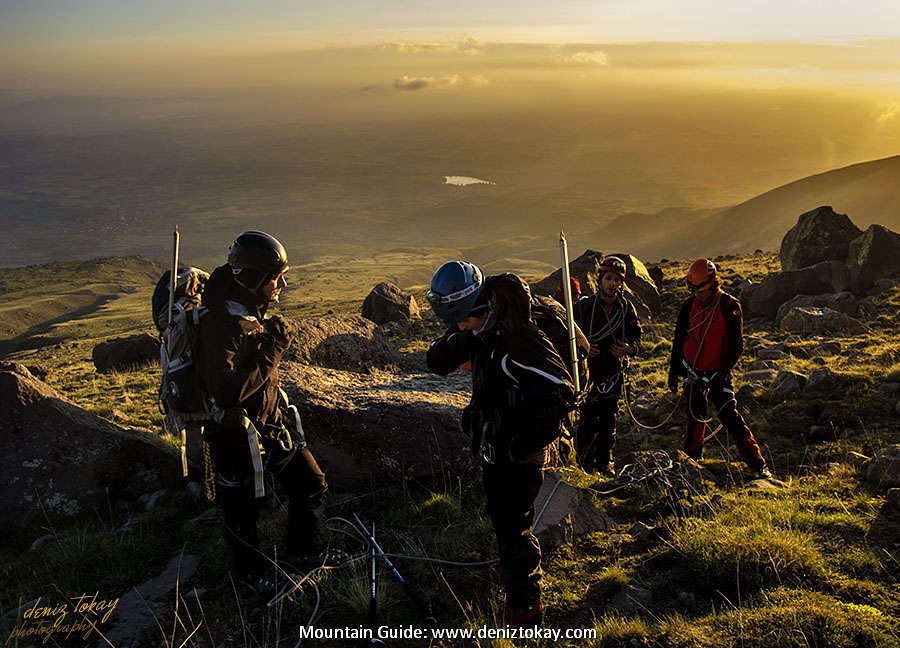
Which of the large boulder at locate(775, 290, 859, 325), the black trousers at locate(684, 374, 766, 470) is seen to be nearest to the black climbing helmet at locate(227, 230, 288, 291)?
the black trousers at locate(684, 374, 766, 470)

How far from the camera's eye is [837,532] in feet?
15.9

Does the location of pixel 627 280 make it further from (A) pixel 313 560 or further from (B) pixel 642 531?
(A) pixel 313 560

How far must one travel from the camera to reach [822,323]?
15211 millimetres

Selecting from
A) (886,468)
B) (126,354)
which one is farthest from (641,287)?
(126,354)

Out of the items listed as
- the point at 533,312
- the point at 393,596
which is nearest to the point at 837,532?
the point at 533,312

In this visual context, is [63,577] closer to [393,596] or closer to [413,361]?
[393,596]

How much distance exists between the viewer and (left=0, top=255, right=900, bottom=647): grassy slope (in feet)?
12.3

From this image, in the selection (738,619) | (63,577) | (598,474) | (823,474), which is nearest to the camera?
(738,619)

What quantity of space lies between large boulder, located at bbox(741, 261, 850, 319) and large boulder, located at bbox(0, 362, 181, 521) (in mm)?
18112

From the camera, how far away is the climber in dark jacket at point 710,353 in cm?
696

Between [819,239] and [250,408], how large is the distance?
2682 centimetres

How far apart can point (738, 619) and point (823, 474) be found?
3.70 metres

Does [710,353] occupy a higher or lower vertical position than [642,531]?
higher

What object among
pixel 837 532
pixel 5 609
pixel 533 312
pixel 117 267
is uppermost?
pixel 533 312
